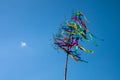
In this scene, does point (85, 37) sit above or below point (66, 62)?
above

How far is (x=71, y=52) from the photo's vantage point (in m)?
25.0

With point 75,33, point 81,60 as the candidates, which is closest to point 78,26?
point 75,33

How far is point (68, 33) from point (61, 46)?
46.2 inches

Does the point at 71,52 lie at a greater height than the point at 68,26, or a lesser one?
lesser

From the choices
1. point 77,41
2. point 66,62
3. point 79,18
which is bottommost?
point 66,62

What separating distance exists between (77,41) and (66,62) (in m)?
1.78

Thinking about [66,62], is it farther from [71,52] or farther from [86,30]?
[86,30]

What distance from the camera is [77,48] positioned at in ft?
81.5

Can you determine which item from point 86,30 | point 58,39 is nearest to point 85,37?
point 86,30

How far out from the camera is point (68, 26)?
25.5m

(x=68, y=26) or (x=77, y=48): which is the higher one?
(x=68, y=26)

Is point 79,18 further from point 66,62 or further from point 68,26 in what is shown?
point 66,62

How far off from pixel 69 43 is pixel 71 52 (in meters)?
0.70

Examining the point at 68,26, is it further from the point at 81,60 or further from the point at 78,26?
the point at 81,60
